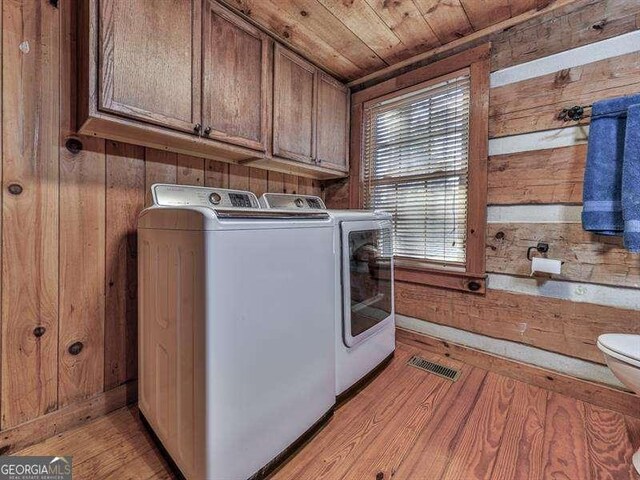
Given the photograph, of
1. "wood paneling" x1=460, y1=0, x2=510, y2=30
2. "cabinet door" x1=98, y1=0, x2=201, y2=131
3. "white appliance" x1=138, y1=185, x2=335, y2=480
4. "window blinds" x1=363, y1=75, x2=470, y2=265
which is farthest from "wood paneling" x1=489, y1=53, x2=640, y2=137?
"cabinet door" x1=98, y1=0, x2=201, y2=131

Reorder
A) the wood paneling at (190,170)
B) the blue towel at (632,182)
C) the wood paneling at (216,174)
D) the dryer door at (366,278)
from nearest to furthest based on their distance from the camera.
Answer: the blue towel at (632,182) < the dryer door at (366,278) < the wood paneling at (190,170) < the wood paneling at (216,174)

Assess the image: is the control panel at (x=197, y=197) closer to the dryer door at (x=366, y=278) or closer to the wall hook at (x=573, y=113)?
the dryer door at (x=366, y=278)

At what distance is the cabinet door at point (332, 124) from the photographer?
2.22 m

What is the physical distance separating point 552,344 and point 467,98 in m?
1.60

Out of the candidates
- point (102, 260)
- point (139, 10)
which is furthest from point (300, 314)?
point (139, 10)

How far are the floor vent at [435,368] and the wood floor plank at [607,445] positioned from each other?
2.04 ft

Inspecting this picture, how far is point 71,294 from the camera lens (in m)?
1.35

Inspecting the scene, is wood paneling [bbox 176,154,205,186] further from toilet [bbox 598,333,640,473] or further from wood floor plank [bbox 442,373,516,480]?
toilet [bbox 598,333,640,473]

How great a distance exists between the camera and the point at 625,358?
3.77 feet

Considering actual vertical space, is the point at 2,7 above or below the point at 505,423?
above

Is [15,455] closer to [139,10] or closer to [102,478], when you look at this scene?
[102,478]

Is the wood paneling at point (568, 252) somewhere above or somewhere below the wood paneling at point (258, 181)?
below

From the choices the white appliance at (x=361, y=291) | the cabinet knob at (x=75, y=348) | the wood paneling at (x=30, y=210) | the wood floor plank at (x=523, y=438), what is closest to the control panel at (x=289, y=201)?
the white appliance at (x=361, y=291)

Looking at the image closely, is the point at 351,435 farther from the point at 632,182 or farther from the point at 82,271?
the point at 632,182
